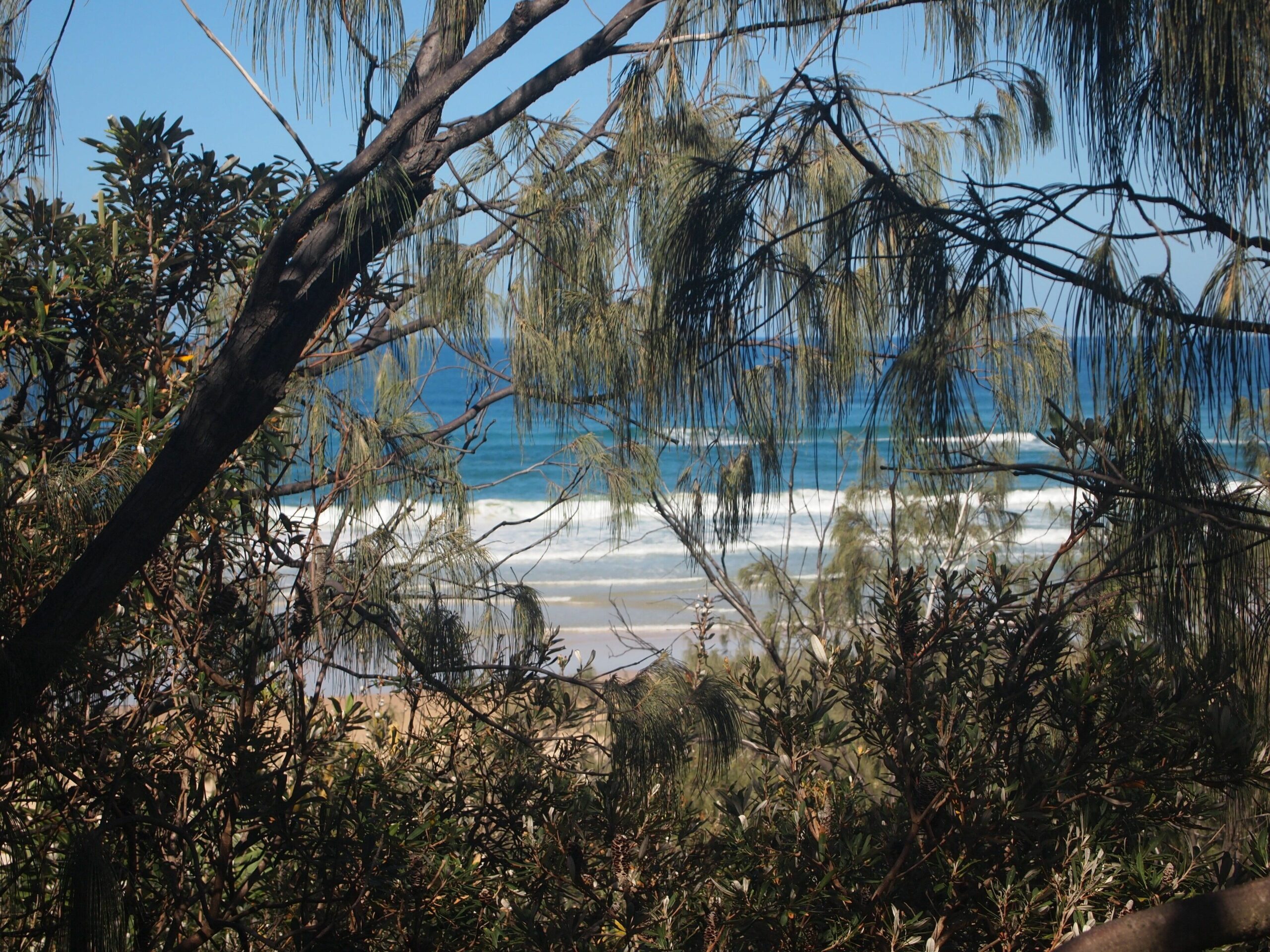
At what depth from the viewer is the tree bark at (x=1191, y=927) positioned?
2.59 ft

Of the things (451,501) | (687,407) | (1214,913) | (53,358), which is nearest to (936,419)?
(687,407)

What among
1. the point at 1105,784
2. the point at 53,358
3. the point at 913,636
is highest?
the point at 53,358

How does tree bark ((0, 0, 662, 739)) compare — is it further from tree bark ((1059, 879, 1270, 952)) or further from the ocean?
the ocean

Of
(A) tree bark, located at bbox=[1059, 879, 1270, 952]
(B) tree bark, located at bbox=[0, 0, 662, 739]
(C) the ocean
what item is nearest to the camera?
(A) tree bark, located at bbox=[1059, 879, 1270, 952]

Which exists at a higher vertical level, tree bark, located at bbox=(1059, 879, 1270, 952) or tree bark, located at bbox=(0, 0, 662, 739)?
tree bark, located at bbox=(0, 0, 662, 739)

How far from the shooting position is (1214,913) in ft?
2.61

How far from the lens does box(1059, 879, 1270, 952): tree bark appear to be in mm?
790

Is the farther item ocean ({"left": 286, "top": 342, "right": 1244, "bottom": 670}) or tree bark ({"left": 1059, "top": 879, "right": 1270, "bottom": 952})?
ocean ({"left": 286, "top": 342, "right": 1244, "bottom": 670})

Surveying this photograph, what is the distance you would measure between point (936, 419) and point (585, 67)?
108 cm

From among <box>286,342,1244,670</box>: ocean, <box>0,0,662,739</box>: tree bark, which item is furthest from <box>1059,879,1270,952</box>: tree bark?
<box>286,342,1244,670</box>: ocean

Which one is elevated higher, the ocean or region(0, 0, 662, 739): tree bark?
region(0, 0, 662, 739): tree bark

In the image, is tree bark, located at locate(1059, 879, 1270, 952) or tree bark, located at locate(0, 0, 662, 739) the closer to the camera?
tree bark, located at locate(1059, 879, 1270, 952)

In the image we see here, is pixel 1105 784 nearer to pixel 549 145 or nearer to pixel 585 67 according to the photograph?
pixel 585 67

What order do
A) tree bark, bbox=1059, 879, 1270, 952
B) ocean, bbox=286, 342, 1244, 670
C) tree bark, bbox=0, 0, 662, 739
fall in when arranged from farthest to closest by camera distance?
ocean, bbox=286, 342, 1244, 670, tree bark, bbox=0, 0, 662, 739, tree bark, bbox=1059, 879, 1270, 952
